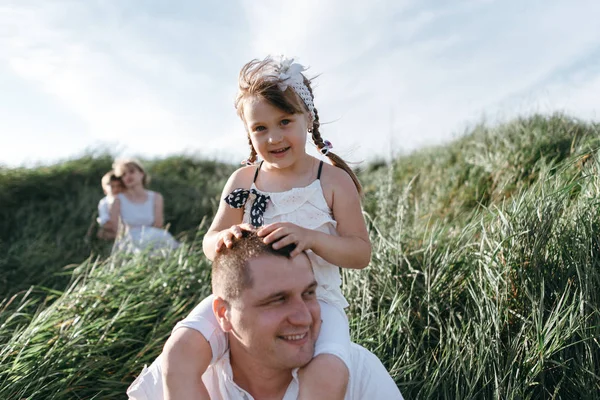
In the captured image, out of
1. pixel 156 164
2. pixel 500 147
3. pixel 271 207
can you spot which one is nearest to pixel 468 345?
pixel 271 207

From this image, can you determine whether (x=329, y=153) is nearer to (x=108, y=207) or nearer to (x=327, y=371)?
(x=327, y=371)

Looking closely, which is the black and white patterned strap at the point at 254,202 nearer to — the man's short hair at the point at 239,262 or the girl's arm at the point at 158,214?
the man's short hair at the point at 239,262

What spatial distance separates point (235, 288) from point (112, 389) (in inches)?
58.2

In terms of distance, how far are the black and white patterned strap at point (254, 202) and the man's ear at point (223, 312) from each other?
1.49 feet

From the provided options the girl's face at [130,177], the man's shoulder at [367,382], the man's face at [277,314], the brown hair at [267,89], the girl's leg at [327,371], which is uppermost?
the girl's face at [130,177]

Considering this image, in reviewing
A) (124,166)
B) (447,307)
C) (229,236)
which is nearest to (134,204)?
(124,166)

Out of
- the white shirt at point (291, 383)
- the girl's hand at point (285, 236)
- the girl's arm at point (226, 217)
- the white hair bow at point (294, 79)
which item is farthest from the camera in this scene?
the white hair bow at point (294, 79)

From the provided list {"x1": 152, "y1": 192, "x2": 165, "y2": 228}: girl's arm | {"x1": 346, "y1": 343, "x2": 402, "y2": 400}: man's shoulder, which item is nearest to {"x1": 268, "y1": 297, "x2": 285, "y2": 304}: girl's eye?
{"x1": 346, "y1": 343, "x2": 402, "y2": 400}: man's shoulder

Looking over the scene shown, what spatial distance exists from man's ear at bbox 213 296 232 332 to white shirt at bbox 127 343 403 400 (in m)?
0.18

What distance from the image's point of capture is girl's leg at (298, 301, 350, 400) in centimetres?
205

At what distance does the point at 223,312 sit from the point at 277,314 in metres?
0.25

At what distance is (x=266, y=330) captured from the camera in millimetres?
2096

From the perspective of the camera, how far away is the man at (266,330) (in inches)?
82.8

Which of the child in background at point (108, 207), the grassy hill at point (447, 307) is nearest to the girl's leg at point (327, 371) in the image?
the grassy hill at point (447, 307)
